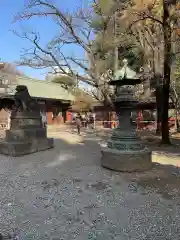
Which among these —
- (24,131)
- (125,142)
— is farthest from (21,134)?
(125,142)

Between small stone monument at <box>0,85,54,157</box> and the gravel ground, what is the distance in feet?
8.23

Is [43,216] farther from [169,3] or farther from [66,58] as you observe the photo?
[66,58]

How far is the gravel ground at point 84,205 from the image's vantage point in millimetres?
4434

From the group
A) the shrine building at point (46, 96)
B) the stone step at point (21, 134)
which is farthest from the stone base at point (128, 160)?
the shrine building at point (46, 96)

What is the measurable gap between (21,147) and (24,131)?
0.85 m

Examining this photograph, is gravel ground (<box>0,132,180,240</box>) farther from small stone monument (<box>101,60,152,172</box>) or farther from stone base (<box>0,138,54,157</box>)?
stone base (<box>0,138,54,157</box>)

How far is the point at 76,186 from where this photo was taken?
22.4 feet

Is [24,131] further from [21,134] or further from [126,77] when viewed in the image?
[126,77]

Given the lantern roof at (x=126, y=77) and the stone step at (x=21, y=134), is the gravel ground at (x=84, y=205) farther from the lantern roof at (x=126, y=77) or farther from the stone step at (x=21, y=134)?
the stone step at (x=21, y=134)

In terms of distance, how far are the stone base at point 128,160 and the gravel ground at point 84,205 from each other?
0.25 m

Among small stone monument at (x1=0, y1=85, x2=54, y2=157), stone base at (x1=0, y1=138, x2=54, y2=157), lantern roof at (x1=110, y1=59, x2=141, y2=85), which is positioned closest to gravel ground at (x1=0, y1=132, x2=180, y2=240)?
stone base at (x1=0, y1=138, x2=54, y2=157)

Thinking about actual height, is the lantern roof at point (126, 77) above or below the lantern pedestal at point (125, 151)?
above

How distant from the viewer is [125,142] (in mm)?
8430

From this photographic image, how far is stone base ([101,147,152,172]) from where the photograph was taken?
26.5 feet
